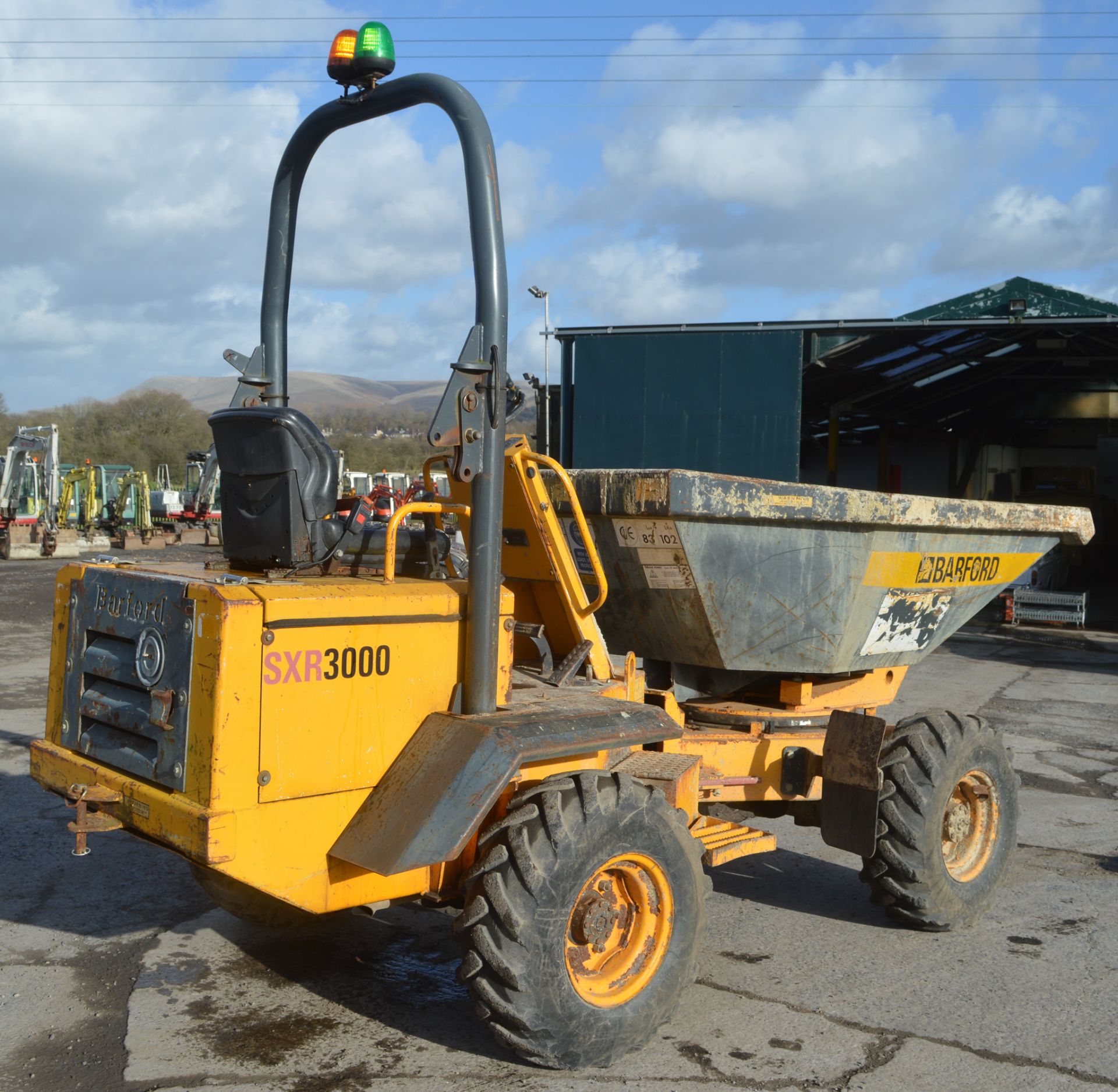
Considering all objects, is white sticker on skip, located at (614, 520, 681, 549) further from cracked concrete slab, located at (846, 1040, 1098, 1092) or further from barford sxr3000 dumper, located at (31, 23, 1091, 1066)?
cracked concrete slab, located at (846, 1040, 1098, 1092)

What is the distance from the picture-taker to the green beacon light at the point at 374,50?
381 centimetres

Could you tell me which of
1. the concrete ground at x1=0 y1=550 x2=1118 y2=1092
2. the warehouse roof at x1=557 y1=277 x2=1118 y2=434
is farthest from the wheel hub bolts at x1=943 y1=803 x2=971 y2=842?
the warehouse roof at x1=557 y1=277 x2=1118 y2=434

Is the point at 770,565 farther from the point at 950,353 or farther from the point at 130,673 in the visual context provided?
the point at 950,353

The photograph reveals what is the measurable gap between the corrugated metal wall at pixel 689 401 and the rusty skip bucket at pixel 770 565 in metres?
10.4

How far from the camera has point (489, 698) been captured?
3.75 metres

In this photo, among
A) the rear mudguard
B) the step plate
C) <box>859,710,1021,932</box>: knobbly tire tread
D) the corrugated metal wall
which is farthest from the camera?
the corrugated metal wall

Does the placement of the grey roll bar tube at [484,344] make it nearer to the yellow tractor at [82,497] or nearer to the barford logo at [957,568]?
the barford logo at [957,568]

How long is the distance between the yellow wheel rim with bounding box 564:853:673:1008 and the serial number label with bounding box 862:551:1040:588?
1.89 meters

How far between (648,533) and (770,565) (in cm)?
59

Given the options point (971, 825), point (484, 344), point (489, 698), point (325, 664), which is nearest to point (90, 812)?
point (325, 664)

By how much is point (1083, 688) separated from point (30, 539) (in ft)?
83.2

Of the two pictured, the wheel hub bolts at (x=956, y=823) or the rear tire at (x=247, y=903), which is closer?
the rear tire at (x=247, y=903)

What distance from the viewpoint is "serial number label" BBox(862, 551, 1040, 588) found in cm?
517

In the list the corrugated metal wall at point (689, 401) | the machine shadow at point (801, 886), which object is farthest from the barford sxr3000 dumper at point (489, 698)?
the corrugated metal wall at point (689, 401)
